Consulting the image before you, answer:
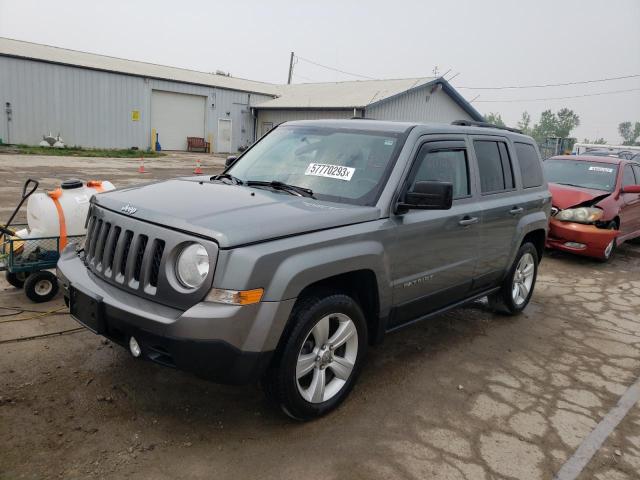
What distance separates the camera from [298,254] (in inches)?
115

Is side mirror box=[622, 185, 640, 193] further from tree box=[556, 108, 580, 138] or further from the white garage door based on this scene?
tree box=[556, 108, 580, 138]

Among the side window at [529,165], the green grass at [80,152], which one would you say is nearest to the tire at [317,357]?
the side window at [529,165]

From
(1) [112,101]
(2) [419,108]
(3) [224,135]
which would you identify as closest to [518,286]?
(2) [419,108]

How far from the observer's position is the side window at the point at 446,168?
12.8 ft

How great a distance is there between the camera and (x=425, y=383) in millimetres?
3969

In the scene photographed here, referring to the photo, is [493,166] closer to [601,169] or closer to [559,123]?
[601,169]

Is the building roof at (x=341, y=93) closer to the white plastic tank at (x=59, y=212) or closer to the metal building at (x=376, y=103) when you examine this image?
the metal building at (x=376, y=103)

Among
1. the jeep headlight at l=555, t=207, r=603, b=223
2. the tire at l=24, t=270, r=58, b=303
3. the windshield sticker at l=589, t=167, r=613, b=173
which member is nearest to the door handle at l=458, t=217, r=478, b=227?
the tire at l=24, t=270, r=58, b=303

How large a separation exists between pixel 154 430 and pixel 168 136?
30.3 meters

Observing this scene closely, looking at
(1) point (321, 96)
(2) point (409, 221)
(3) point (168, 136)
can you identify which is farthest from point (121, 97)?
(2) point (409, 221)

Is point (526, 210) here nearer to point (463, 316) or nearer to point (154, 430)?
point (463, 316)

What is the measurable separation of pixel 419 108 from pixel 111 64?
17.6m

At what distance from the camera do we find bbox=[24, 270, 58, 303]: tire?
486 centimetres

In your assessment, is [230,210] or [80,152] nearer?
[230,210]
